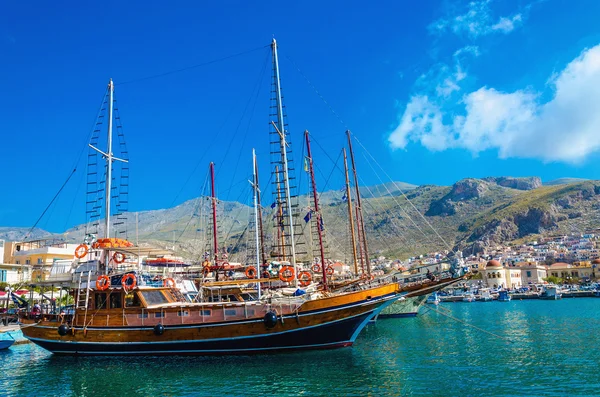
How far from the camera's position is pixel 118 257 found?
1366 inches

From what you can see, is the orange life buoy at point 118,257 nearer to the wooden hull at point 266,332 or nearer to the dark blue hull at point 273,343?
the wooden hull at point 266,332

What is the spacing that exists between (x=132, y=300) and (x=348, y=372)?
16282 mm

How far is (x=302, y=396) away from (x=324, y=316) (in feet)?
27.6

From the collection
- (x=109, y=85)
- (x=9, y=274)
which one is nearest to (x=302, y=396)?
(x=109, y=85)

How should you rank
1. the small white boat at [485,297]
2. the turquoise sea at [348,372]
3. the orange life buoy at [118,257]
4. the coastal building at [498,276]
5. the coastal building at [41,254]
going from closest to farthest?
the turquoise sea at [348,372] → the orange life buoy at [118,257] → the coastal building at [41,254] → the small white boat at [485,297] → the coastal building at [498,276]

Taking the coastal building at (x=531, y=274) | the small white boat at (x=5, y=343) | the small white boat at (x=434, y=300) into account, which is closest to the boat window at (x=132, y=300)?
the small white boat at (x=5, y=343)

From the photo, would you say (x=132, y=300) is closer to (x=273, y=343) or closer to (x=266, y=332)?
(x=266, y=332)

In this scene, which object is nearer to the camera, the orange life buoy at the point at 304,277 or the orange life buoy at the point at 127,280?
the orange life buoy at the point at 127,280

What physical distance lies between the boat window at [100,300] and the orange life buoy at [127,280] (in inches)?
77.3

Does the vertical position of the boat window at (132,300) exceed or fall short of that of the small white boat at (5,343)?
it exceeds it

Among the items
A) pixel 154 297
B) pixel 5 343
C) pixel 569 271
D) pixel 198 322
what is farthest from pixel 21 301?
pixel 569 271

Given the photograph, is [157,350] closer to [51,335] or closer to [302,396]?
[51,335]

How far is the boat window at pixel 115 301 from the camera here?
31.0 meters

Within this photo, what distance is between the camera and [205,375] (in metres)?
24.5
